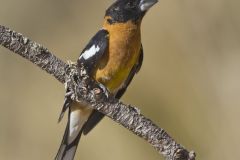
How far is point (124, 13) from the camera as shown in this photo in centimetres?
305

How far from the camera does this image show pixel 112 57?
2.93m

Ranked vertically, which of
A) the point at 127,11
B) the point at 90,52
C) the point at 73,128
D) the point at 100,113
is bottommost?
the point at 73,128

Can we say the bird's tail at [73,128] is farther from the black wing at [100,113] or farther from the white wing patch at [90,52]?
the white wing patch at [90,52]

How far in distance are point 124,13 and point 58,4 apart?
203cm

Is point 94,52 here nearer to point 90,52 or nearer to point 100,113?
point 90,52

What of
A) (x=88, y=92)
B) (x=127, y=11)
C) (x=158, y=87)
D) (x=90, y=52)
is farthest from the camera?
(x=158, y=87)

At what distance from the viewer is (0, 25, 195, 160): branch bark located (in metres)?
1.89

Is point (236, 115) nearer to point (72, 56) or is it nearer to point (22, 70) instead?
point (72, 56)

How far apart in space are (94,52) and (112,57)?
0.30 feet

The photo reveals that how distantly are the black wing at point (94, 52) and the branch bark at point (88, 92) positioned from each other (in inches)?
31.7

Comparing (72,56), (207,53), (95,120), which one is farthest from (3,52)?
(95,120)

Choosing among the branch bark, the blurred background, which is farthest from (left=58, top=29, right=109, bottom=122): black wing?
the blurred background

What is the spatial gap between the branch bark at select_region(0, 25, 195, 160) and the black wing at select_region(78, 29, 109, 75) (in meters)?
0.81

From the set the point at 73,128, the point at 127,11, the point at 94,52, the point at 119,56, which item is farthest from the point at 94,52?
the point at 73,128
